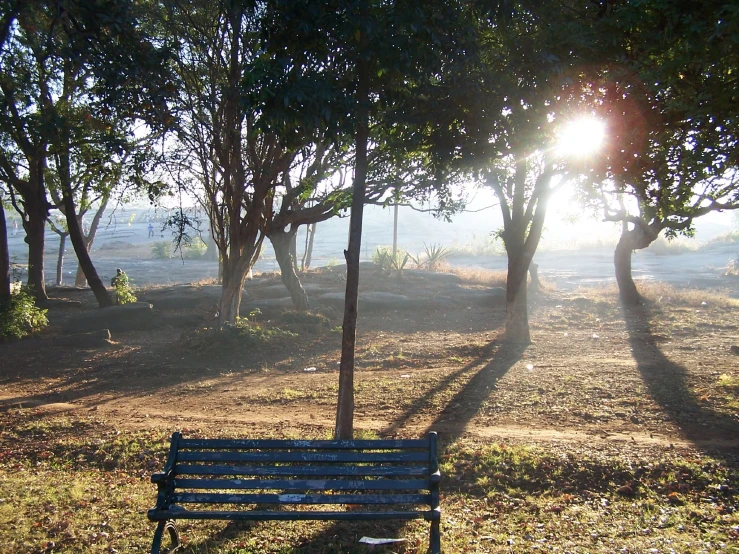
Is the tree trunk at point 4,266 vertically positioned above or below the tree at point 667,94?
below

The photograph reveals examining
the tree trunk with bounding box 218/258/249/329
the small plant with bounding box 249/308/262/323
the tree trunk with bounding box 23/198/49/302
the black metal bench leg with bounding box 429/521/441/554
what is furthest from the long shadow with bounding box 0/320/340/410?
the black metal bench leg with bounding box 429/521/441/554

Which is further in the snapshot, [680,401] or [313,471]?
[680,401]

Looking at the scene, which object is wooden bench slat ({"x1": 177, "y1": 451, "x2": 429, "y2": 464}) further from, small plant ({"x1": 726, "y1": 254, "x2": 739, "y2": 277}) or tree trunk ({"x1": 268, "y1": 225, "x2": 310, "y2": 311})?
small plant ({"x1": 726, "y1": 254, "x2": 739, "y2": 277})

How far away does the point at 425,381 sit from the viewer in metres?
11.4

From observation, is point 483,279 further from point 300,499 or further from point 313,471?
point 300,499

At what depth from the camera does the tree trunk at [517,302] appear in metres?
14.9

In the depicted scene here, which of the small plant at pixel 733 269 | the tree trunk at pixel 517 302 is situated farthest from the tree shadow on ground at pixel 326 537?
the small plant at pixel 733 269

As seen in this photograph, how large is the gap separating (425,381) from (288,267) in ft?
29.0

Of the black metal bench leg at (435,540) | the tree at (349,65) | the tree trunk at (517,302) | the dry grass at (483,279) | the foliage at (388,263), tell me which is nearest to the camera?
the black metal bench leg at (435,540)

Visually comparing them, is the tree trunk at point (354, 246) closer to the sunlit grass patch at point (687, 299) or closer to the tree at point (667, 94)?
the tree at point (667, 94)

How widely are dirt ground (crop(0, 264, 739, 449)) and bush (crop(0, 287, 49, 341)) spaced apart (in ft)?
1.18

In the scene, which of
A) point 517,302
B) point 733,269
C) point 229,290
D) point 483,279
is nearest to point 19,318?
point 229,290

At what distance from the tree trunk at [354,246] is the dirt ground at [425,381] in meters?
2.26

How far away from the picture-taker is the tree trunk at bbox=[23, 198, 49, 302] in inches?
750
